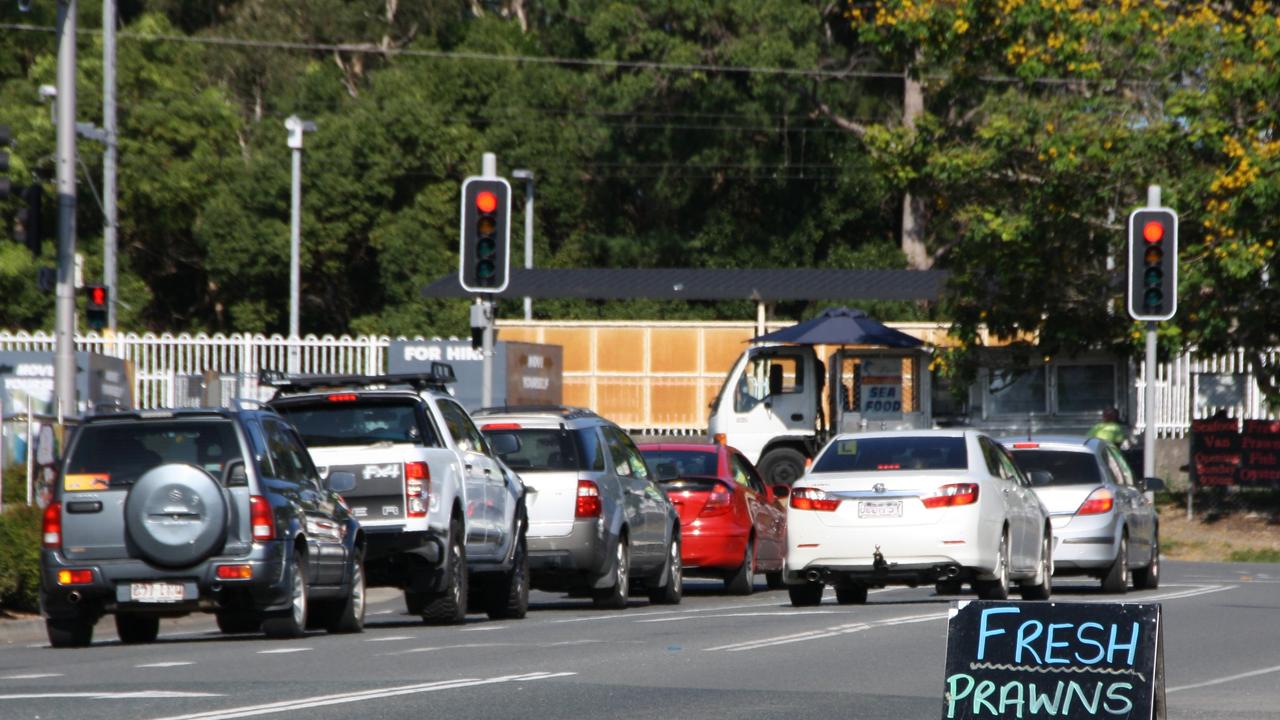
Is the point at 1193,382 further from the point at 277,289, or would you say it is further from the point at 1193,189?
the point at 277,289

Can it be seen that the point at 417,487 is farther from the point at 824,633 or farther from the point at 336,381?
the point at 824,633

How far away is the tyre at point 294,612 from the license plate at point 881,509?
5.00 m

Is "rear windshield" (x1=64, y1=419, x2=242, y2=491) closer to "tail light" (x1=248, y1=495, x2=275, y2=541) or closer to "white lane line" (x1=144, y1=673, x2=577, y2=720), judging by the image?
"tail light" (x1=248, y1=495, x2=275, y2=541)

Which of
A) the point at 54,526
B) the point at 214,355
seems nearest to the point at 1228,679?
the point at 54,526

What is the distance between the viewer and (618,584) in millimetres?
20609

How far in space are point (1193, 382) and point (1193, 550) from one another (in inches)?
357

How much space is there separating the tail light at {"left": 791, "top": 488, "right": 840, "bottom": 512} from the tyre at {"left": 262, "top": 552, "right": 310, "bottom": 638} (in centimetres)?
473

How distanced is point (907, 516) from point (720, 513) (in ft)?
13.6

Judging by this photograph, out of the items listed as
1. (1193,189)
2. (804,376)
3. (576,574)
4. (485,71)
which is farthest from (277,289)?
(576,574)

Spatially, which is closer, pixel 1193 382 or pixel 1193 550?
pixel 1193 550

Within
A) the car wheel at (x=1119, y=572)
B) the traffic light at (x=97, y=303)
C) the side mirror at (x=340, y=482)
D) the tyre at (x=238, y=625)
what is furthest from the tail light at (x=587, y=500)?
the traffic light at (x=97, y=303)

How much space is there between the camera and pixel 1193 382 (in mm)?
42188

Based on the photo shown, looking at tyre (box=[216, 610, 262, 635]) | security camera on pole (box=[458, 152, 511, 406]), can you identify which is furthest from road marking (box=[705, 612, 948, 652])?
security camera on pole (box=[458, 152, 511, 406])

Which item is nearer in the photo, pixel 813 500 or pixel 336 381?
pixel 336 381
